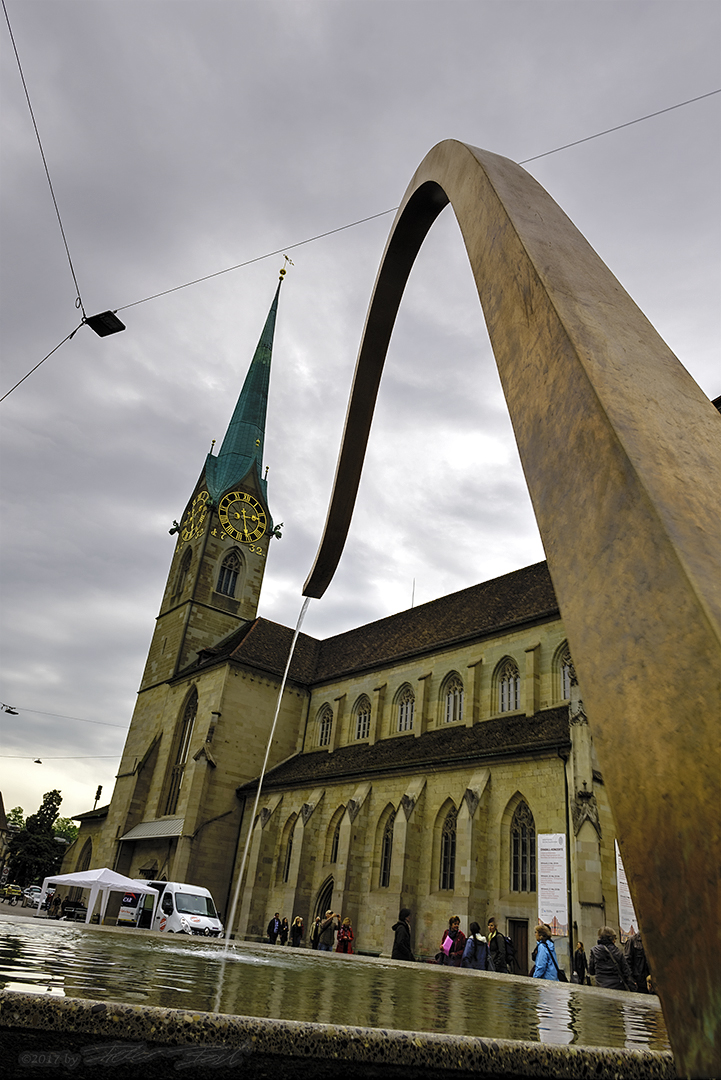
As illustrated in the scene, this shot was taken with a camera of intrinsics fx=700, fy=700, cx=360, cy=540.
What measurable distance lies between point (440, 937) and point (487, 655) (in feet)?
33.5

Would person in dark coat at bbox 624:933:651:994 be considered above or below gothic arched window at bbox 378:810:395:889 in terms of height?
below

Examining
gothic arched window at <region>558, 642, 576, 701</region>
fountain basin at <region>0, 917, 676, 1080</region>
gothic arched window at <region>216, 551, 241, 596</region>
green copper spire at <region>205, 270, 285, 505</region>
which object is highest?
green copper spire at <region>205, 270, 285, 505</region>

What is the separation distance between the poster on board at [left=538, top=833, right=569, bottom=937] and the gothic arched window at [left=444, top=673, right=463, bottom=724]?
9.69 metres

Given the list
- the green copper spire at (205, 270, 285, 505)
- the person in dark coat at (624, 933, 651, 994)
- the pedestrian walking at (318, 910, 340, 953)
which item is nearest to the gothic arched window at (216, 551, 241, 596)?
the green copper spire at (205, 270, 285, 505)

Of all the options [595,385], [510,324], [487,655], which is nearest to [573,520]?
[595,385]

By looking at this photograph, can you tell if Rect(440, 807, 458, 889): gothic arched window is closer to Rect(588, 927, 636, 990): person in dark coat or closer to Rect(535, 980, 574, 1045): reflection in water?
Rect(588, 927, 636, 990): person in dark coat

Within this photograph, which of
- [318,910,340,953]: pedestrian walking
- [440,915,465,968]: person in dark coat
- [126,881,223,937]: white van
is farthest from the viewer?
[126,881,223,937]: white van

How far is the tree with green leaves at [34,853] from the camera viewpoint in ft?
267

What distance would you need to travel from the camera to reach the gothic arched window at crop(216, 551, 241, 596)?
145ft

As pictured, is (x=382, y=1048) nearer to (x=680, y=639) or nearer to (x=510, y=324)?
(x=680, y=639)

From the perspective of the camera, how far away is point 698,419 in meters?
1.32

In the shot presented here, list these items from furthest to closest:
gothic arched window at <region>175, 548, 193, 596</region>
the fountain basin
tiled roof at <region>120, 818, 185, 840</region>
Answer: gothic arched window at <region>175, 548, 193, 596</region> → tiled roof at <region>120, 818, 185, 840</region> → the fountain basin

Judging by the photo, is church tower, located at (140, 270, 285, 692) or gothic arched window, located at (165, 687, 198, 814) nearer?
gothic arched window, located at (165, 687, 198, 814)

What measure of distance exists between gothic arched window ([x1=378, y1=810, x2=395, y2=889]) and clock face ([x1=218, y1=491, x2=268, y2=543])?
81.4ft
